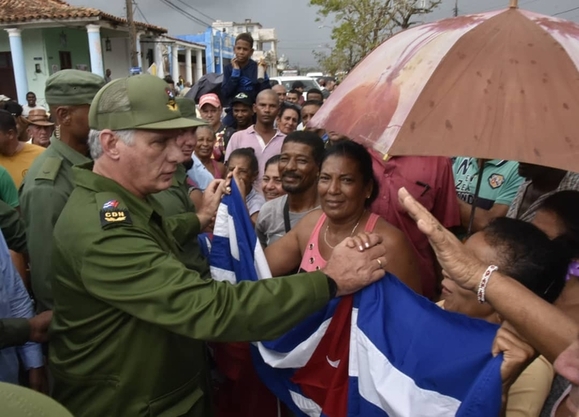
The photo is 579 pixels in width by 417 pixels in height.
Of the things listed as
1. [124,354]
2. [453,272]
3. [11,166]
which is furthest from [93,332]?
[11,166]

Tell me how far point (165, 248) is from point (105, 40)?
26.4 meters

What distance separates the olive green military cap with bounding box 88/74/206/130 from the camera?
74.9 inches

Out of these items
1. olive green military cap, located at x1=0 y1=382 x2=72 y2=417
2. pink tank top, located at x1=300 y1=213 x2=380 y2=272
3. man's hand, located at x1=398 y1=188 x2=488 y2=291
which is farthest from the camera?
pink tank top, located at x1=300 y1=213 x2=380 y2=272

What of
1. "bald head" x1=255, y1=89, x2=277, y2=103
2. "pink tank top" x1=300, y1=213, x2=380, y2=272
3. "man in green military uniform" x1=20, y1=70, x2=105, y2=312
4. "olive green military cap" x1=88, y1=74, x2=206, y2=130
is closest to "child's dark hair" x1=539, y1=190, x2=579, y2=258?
"pink tank top" x1=300, y1=213, x2=380, y2=272

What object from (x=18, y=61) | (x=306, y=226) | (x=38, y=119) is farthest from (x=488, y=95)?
(x=18, y=61)

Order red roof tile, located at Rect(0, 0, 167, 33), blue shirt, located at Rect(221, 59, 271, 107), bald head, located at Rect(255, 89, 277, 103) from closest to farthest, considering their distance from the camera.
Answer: bald head, located at Rect(255, 89, 277, 103) → blue shirt, located at Rect(221, 59, 271, 107) → red roof tile, located at Rect(0, 0, 167, 33)

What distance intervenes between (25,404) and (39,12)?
23872 mm

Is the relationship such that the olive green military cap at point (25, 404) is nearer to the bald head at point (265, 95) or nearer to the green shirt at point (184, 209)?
the green shirt at point (184, 209)

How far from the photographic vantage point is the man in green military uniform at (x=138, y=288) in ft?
5.75

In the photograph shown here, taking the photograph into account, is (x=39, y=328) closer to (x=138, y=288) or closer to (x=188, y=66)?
(x=138, y=288)

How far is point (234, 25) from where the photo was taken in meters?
86.1

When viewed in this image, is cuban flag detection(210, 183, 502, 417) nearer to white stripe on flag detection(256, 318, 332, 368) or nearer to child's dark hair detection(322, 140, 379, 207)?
white stripe on flag detection(256, 318, 332, 368)

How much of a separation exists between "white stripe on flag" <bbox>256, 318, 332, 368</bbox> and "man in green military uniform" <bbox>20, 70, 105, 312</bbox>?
1205mm

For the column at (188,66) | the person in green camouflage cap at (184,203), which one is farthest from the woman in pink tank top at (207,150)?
the column at (188,66)
